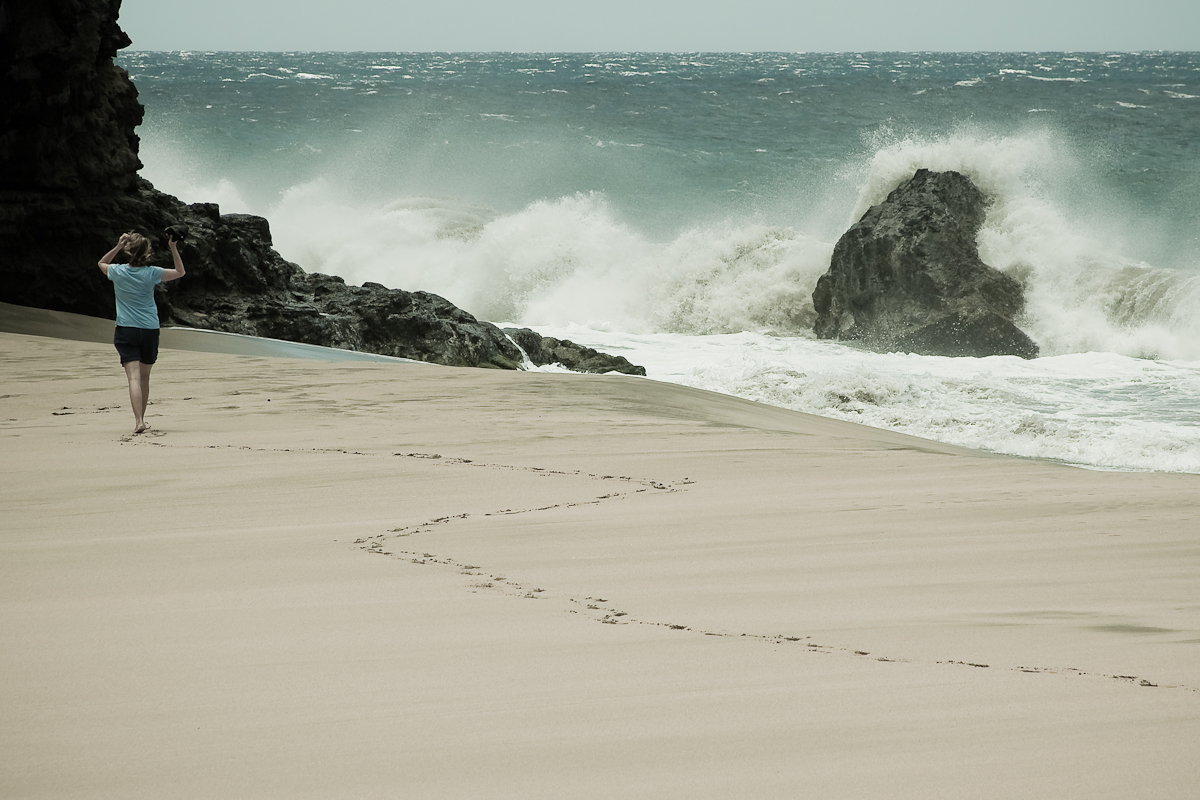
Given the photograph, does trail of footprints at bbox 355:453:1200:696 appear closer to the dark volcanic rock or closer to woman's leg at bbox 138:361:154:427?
woman's leg at bbox 138:361:154:427

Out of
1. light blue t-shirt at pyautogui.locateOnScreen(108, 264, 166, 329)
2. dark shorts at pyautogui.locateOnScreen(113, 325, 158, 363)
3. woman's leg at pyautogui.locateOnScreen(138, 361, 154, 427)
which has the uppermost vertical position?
light blue t-shirt at pyautogui.locateOnScreen(108, 264, 166, 329)

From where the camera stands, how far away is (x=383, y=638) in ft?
7.46

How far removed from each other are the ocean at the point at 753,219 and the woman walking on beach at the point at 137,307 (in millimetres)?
6061

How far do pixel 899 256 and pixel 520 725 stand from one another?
14.6 meters

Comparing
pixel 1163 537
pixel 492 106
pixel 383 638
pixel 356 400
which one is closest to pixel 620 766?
pixel 383 638

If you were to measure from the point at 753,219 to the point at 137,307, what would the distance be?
71.9 ft

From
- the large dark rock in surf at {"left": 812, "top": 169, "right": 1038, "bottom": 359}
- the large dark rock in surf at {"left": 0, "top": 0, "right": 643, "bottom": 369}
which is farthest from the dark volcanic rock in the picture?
the large dark rock in surf at {"left": 812, "top": 169, "right": 1038, "bottom": 359}

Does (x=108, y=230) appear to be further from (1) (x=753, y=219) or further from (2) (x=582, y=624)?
(1) (x=753, y=219)

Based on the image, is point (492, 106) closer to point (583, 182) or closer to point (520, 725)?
point (583, 182)

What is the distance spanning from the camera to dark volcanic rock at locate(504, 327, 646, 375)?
1045 centimetres

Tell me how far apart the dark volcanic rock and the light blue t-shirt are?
5357 millimetres

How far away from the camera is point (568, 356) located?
1078 centimetres

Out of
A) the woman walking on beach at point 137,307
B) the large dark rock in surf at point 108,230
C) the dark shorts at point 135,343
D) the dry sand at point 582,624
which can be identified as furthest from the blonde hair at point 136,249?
the large dark rock in surf at point 108,230

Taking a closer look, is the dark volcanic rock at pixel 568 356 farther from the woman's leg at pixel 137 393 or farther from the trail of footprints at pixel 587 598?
the trail of footprints at pixel 587 598
